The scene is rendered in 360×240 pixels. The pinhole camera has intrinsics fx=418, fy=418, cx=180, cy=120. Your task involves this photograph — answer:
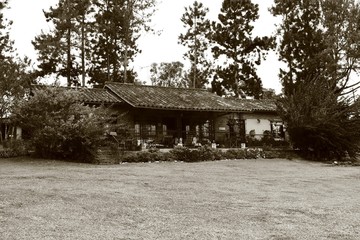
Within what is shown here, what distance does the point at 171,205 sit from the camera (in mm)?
8406

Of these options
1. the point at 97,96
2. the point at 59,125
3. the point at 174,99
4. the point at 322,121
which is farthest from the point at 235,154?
the point at 59,125

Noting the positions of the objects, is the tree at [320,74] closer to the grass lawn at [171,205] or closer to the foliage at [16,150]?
the grass lawn at [171,205]

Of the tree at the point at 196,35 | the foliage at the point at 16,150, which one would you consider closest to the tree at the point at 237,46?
the tree at the point at 196,35

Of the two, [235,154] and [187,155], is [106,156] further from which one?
[235,154]

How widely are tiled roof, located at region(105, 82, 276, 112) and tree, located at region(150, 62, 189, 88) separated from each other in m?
20.6

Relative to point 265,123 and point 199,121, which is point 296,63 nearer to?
point 265,123

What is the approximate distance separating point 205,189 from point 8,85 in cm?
1361

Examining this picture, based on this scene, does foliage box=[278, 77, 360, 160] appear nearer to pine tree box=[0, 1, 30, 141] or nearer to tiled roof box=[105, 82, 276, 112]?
tiled roof box=[105, 82, 276, 112]

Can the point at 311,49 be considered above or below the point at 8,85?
above

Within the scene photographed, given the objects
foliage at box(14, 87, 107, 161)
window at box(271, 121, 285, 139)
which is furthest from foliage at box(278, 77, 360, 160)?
foliage at box(14, 87, 107, 161)

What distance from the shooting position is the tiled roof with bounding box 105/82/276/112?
942 inches

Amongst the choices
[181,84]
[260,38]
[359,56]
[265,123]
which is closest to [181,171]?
[265,123]

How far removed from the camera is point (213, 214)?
25.3 feet

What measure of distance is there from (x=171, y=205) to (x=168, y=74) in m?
43.1
